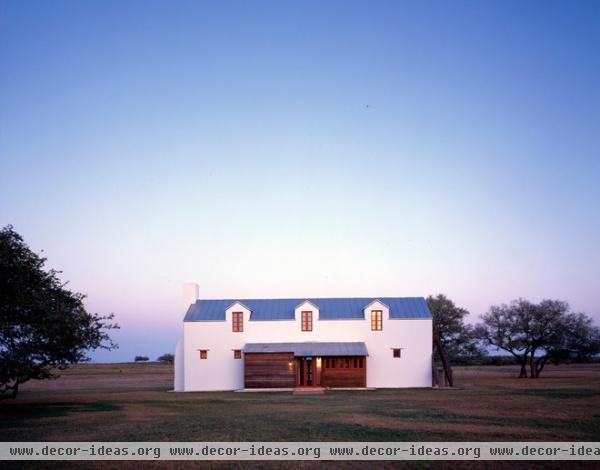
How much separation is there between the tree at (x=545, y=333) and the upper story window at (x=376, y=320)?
19832 mm

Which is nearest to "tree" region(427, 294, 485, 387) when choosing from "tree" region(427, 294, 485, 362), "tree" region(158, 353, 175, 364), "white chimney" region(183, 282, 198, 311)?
"tree" region(427, 294, 485, 362)

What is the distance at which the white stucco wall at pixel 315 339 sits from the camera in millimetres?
45250

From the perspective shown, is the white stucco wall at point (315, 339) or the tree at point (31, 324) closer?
the tree at point (31, 324)

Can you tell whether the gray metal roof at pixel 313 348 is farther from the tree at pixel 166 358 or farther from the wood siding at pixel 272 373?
the tree at pixel 166 358

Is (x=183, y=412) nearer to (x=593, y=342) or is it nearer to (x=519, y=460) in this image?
(x=519, y=460)

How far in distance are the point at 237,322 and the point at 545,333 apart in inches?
1241

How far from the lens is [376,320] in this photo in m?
46.2

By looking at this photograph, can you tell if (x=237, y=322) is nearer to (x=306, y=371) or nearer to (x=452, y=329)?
(x=306, y=371)

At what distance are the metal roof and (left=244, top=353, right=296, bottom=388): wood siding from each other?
3.99m

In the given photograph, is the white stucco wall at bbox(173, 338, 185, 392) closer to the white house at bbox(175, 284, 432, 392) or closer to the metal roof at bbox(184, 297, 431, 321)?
the white house at bbox(175, 284, 432, 392)

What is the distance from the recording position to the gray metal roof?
143ft

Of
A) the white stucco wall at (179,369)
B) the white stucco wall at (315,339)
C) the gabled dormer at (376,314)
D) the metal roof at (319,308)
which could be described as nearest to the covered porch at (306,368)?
the white stucco wall at (315,339)

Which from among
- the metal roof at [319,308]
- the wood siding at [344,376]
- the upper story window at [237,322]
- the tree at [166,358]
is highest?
the metal roof at [319,308]

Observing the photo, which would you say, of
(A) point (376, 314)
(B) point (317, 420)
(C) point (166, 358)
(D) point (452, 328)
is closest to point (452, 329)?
(D) point (452, 328)
